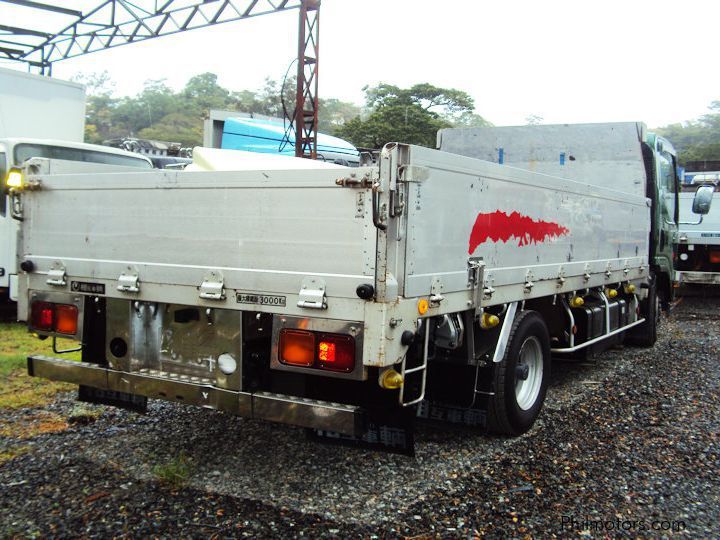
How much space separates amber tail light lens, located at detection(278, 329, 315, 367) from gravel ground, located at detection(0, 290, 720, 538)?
31.2 inches

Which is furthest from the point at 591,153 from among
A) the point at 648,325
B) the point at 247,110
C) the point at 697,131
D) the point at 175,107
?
the point at 697,131

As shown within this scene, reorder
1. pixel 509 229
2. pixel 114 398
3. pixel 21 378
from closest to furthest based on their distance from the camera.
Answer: pixel 114 398, pixel 509 229, pixel 21 378

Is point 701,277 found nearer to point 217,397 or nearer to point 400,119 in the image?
point 217,397

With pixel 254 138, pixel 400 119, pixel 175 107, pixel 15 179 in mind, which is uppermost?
pixel 175 107

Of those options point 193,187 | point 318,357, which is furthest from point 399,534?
point 193,187

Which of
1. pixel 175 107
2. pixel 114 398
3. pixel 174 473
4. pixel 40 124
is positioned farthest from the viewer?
pixel 175 107

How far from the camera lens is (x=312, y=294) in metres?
3.37

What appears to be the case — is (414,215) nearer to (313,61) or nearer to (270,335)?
(270,335)

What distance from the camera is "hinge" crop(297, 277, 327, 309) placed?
132 inches

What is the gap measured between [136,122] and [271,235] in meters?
73.0

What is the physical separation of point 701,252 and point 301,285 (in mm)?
12270

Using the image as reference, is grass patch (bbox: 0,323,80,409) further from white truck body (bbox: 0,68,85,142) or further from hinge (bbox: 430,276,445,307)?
white truck body (bbox: 0,68,85,142)

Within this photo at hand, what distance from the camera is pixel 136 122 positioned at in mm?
71125

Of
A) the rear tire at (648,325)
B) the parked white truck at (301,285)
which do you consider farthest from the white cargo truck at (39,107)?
the rear tire at (648,325)
